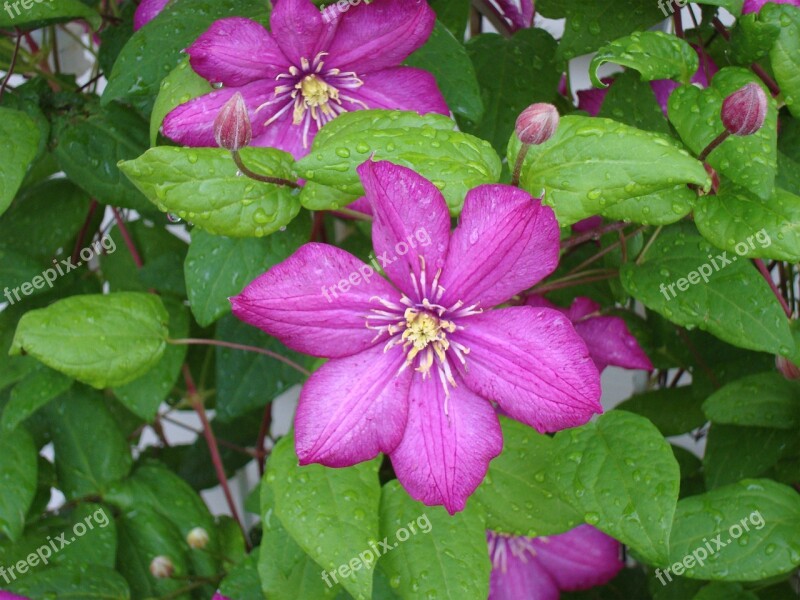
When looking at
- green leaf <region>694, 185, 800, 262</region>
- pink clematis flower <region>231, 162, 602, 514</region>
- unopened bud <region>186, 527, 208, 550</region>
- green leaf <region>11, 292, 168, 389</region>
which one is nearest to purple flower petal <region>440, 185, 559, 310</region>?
pink clematis flower <region>231, 162, 602, 514</region>

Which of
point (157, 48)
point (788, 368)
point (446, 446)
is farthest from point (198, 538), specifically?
point (788, 368)

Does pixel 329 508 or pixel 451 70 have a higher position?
pixel 451 70

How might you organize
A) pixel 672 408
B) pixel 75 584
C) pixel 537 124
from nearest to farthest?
pixel 537 124 < pixel 75 584 < pixel 672 408

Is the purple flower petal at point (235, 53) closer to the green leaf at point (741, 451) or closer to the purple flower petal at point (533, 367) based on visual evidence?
the purple flower petal at point (533, 367)

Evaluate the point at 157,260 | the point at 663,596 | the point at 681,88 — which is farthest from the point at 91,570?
the point at 681,88

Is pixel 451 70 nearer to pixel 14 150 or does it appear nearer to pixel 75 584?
pixel 14 150

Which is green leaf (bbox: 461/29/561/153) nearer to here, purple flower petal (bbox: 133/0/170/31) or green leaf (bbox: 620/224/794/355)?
green leaf (bbox: 620/224/794/355)

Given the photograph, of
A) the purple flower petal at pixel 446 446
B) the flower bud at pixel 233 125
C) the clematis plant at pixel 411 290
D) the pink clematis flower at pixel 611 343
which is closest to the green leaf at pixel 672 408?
the clematis plant at pixel 411 290
